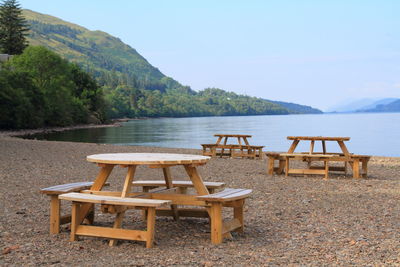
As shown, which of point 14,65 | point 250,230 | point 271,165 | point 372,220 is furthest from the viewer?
point 14,65

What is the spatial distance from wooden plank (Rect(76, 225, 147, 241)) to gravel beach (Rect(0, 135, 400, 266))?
0.14 m

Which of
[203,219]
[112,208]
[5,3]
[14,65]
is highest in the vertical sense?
[5,3]

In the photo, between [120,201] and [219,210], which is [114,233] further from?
[219,210]

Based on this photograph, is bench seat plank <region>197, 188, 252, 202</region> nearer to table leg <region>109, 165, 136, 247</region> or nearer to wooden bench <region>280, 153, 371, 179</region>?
table leg <region>109, 165, 136, 247</region>

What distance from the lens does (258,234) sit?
6.71 meters

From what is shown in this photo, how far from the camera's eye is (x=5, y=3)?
9200cm

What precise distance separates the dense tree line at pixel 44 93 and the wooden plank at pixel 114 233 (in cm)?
5202

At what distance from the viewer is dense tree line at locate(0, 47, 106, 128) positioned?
55.8 metres

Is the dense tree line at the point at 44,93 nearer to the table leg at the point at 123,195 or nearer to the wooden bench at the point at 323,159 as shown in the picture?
the wooden bench at the point at 323,159

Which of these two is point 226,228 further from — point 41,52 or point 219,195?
point 41,52

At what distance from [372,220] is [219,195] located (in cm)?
292

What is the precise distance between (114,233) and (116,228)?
0.07 m

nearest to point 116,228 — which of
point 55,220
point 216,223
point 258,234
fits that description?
point 55,220

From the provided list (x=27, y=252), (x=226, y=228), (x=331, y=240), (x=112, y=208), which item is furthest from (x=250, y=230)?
(x=27, y=252)
